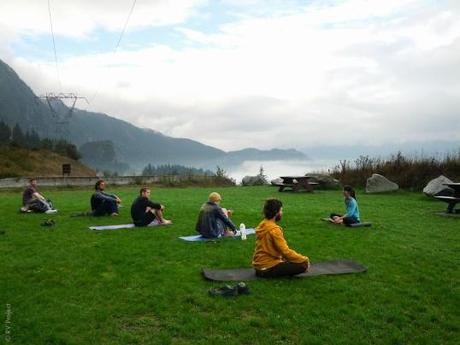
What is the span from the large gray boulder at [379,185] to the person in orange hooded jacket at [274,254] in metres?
18.6

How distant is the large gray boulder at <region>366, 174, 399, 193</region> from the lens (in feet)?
84.3

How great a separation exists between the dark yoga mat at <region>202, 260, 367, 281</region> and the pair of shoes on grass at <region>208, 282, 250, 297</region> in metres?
0.67

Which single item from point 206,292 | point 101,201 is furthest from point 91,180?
point 206,292

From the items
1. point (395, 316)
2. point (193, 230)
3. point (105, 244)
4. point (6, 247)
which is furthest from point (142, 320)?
point (193, 230)

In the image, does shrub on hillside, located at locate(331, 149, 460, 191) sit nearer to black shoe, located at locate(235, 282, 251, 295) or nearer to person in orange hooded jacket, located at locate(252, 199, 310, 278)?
person in orange hooded jacket, located at locate(252, 199, 310, 278)

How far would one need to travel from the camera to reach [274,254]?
27.1ft

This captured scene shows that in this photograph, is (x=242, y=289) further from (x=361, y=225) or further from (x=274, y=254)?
(x=361, y=225)

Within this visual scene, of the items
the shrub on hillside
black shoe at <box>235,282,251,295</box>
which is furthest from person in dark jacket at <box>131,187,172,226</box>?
the shrub on hillside

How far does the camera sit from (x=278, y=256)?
8.31m

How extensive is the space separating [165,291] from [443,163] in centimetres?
2376

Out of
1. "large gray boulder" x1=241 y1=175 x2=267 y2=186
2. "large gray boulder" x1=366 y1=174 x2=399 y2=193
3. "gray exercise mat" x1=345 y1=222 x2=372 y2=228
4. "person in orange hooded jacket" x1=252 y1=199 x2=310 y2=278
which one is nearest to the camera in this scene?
"person in orange hooded jacket" x1=252 y1=199 x2=310 y2=278

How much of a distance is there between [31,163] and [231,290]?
5192 cm

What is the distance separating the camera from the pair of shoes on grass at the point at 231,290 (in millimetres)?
7363

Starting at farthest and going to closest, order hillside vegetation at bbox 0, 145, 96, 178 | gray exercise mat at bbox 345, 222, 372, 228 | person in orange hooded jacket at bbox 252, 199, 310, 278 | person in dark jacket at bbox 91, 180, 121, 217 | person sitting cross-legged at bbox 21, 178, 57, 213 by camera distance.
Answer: hillside vegetation at bbox 0, 145, 96, 178 < person sitting cross-legged at bbox 21, 178, 57, 213 < person in dark jacket at bbox 91, 180, 121, 217 < gray exercise mat at bbox 345, 222, 372, 228 < person in orange hooded jacket at bbox 252, 199, 310, 278
